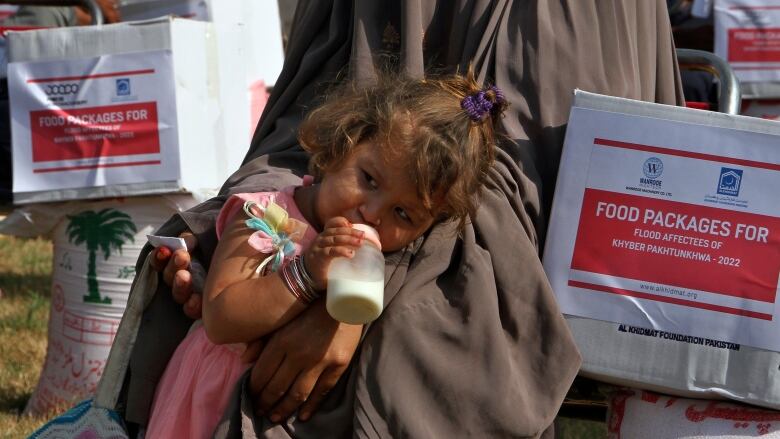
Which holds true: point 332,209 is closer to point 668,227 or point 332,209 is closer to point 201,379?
point 201,379

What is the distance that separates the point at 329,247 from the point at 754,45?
10.9 ft

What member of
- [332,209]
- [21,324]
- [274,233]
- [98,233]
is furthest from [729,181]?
[21,324]

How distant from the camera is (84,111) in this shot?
12.7 feet

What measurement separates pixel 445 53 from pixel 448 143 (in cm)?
70

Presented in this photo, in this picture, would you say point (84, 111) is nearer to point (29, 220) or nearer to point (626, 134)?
point (29, 220)

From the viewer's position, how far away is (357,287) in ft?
6.46

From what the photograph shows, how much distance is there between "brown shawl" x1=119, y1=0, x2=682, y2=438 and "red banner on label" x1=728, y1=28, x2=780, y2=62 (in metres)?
2.15

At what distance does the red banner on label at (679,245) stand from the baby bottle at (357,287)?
1.86ft

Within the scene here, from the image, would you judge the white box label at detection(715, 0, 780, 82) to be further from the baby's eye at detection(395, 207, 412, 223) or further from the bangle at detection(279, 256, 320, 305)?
the bangle at detection(279, 256, 320, 305)

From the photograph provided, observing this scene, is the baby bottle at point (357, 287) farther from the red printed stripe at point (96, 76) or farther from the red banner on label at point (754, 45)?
the red banner on label at point (754, 45)

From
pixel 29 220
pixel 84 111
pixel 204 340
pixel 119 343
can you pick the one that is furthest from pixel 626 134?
pixel 29 220

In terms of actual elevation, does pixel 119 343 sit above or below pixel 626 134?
below

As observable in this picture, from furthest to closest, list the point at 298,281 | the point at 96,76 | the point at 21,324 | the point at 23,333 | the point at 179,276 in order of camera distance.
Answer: the point at 21,324 → the point at 23,333 → the point at 96,76 → the point at 179,276 → the point at 298,281

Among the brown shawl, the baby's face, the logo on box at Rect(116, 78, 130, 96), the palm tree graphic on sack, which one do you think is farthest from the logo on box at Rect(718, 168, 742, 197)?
the palm tree graphic on sack
